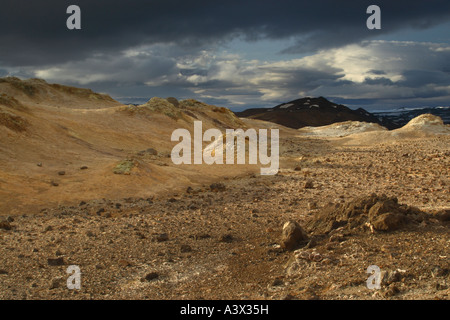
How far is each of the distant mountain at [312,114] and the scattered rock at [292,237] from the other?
7467cm

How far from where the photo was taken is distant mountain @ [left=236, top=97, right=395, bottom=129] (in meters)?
86.0

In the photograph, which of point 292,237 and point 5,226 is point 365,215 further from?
point 5,226

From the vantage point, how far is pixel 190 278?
568 centimetres

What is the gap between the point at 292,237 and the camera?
6.30 metres

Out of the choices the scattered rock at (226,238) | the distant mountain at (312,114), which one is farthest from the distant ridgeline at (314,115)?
the scattered rock at (226,238)

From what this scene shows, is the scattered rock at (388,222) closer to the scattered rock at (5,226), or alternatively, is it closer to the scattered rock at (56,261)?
the scattered rock at (56,261)

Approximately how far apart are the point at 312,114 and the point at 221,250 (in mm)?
88486

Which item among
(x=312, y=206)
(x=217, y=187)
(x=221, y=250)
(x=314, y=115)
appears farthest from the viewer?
(x=314, y=115)

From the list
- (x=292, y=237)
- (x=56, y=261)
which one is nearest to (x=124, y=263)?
(x=56, y=261)

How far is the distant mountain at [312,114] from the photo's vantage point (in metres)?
86.0

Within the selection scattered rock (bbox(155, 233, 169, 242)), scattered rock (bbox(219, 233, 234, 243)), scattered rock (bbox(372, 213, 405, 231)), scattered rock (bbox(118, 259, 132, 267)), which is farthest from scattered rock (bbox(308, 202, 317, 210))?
scattered rock (bbox(118, 259, 132, 267))

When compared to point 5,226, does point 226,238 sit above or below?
below
